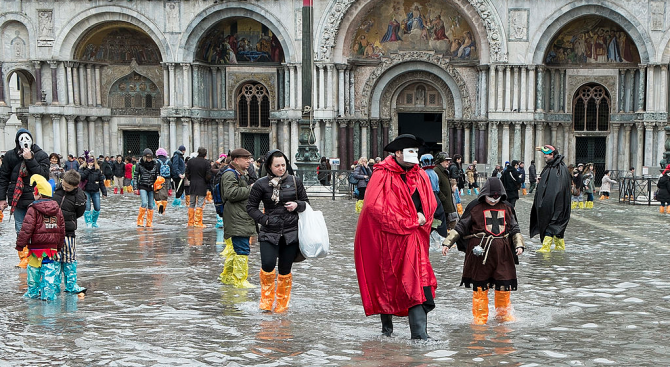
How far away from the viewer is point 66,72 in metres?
34.7

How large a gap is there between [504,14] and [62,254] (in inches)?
986

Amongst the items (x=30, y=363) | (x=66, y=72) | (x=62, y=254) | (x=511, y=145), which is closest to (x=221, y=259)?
(x=62, y=254)

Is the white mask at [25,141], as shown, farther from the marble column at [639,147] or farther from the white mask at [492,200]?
the marble column at [639,147]

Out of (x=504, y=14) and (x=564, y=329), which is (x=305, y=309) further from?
(x=504, y=14)

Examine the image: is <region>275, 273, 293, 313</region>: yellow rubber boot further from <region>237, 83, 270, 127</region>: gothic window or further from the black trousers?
<region>237, 83, 270, 127</region>: gothic window

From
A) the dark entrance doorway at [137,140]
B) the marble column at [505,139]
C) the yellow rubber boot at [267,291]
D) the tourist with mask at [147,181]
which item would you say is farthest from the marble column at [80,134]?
the yellow rubber boot at [267,291]

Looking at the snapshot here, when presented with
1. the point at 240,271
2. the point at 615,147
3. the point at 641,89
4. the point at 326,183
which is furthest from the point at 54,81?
the point at 240,271

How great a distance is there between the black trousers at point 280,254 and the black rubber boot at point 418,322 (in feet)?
6.18

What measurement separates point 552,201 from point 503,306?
5176 millimetres

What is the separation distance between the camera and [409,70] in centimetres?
3422

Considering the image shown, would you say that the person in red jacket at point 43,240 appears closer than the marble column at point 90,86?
Yes

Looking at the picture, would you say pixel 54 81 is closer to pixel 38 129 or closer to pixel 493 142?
pixel 38 129

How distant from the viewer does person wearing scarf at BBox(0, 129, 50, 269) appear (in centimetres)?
1209

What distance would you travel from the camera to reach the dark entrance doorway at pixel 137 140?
36.9 m
